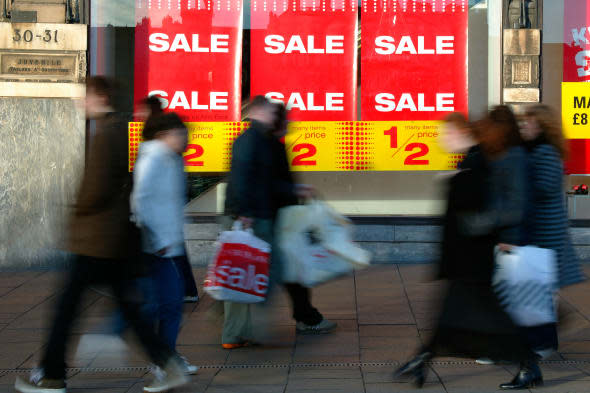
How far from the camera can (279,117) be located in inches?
209

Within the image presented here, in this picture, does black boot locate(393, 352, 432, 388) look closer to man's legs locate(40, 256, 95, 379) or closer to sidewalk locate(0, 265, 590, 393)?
sidewalk locate(0, 265, 590, 393)

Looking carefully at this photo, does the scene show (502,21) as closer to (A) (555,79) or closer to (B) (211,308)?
(A) (555,79)

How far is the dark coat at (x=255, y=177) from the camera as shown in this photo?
5070 mm

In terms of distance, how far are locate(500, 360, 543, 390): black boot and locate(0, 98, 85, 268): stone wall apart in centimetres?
569

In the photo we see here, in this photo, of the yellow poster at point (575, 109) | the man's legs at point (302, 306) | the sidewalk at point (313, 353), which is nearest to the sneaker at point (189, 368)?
the sidewalk at point (313, 353)

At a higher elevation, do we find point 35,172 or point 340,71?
point 340,71

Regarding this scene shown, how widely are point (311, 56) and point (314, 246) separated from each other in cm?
412

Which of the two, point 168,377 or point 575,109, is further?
point 575,109

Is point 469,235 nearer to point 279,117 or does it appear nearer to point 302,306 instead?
point 279,117

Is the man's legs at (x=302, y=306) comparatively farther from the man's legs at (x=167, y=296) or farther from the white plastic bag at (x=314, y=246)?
the man's legs at (x=167, y=296)

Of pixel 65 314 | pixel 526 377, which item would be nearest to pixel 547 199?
pixel 526 377

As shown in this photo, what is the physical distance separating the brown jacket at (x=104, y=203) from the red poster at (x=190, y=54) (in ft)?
15.5

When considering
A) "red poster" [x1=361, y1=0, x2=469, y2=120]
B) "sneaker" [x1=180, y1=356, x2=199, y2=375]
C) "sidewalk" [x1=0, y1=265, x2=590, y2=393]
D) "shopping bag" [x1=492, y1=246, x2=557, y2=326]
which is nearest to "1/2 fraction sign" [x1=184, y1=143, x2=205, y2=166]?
"red poster" [x1=361, y1=0, x2=469, y2=120]

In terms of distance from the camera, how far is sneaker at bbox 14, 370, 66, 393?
4328mm
